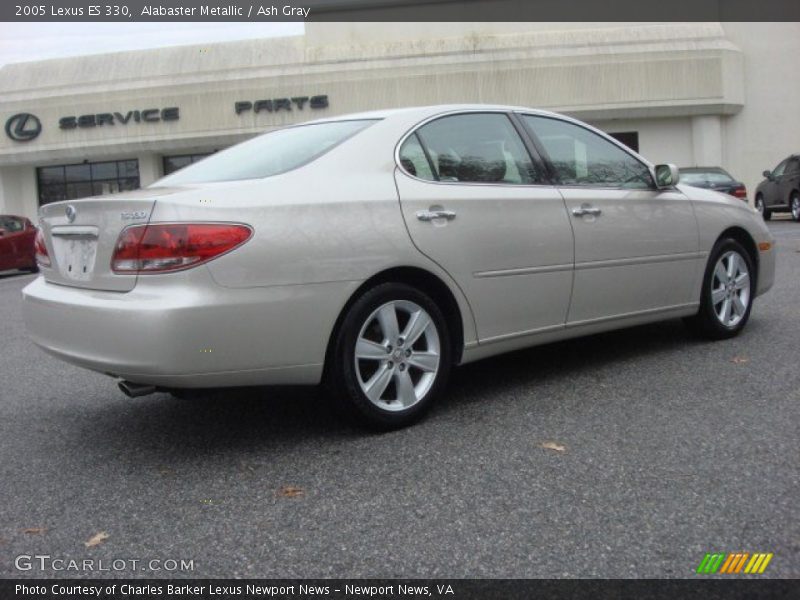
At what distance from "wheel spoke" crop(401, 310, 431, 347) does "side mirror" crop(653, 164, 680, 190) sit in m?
2.14

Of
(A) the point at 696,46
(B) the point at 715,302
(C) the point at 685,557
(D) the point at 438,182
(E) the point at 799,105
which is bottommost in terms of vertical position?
(C) the point at 685,557

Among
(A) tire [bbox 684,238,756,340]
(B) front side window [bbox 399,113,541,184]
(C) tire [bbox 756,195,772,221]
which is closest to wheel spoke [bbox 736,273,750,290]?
(A) tire [bbox 684,238,756,340]

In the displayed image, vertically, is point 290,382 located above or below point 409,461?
above

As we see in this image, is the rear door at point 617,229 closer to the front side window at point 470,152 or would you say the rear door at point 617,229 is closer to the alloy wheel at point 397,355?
the front side window at point 470,152

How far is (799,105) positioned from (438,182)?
30.4 metres

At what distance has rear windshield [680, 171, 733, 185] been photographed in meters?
18.2

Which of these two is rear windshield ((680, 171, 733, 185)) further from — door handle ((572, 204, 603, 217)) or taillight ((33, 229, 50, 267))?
taillight ((33, 229, 50, 267))

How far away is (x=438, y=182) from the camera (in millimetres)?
4020

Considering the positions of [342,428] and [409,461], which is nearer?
[409,461]

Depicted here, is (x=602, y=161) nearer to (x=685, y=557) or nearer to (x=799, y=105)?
(x=685, y=557)

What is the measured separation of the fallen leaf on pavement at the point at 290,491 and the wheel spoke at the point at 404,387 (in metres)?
0.80

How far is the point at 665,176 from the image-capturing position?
16.7 feet

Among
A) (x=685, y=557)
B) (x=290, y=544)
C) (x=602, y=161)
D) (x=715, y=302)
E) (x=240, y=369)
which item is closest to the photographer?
(x=685, y=557)

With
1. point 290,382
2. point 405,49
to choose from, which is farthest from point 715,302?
point 405,49
